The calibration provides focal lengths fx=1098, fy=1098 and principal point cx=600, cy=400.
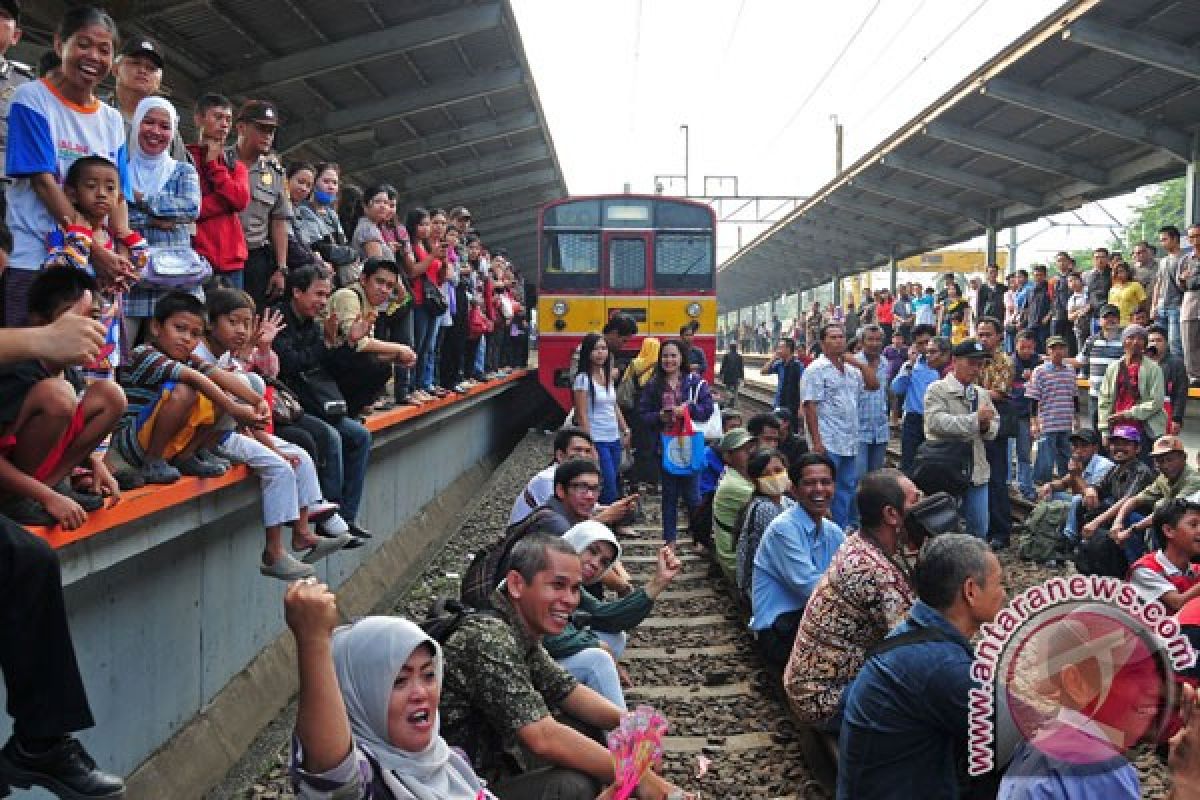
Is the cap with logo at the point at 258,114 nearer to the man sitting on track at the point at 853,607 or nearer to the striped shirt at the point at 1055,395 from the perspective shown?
the man sitting on track at the point at 853,607

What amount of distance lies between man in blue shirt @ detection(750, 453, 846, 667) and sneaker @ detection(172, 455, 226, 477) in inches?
96.5

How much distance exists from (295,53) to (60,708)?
8.42 metres

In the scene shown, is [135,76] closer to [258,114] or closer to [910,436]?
[258,114]

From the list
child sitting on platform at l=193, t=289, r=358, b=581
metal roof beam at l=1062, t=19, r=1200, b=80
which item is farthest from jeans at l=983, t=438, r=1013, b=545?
child sitting on platform at l=193, t=289, r=358, b=581

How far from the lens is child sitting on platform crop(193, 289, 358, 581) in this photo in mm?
4703

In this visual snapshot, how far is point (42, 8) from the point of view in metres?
7.17

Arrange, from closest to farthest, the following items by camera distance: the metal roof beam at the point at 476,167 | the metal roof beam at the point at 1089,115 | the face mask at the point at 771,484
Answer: the face mask at the point at 771,484
the metal roof beam at the point at 1089,115
the metal roof beam at the point at 476,167

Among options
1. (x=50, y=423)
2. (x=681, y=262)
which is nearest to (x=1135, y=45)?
(x=681, y=262)

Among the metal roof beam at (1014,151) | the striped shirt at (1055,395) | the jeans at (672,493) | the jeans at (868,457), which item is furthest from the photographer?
the metal roof beam at (1014,151)

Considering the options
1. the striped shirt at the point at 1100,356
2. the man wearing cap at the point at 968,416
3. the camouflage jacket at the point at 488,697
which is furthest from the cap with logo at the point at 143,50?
the striped shirt at the point at 1100,356

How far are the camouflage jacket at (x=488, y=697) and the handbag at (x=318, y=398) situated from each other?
279 cm

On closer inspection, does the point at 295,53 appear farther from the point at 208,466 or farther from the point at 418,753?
the point at 418,753

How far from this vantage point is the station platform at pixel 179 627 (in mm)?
3512

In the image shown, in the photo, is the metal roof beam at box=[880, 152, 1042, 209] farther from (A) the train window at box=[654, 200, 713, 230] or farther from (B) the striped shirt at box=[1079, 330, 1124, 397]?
(B) the striped shirt at box=[1079, 330, 1124, 397]
